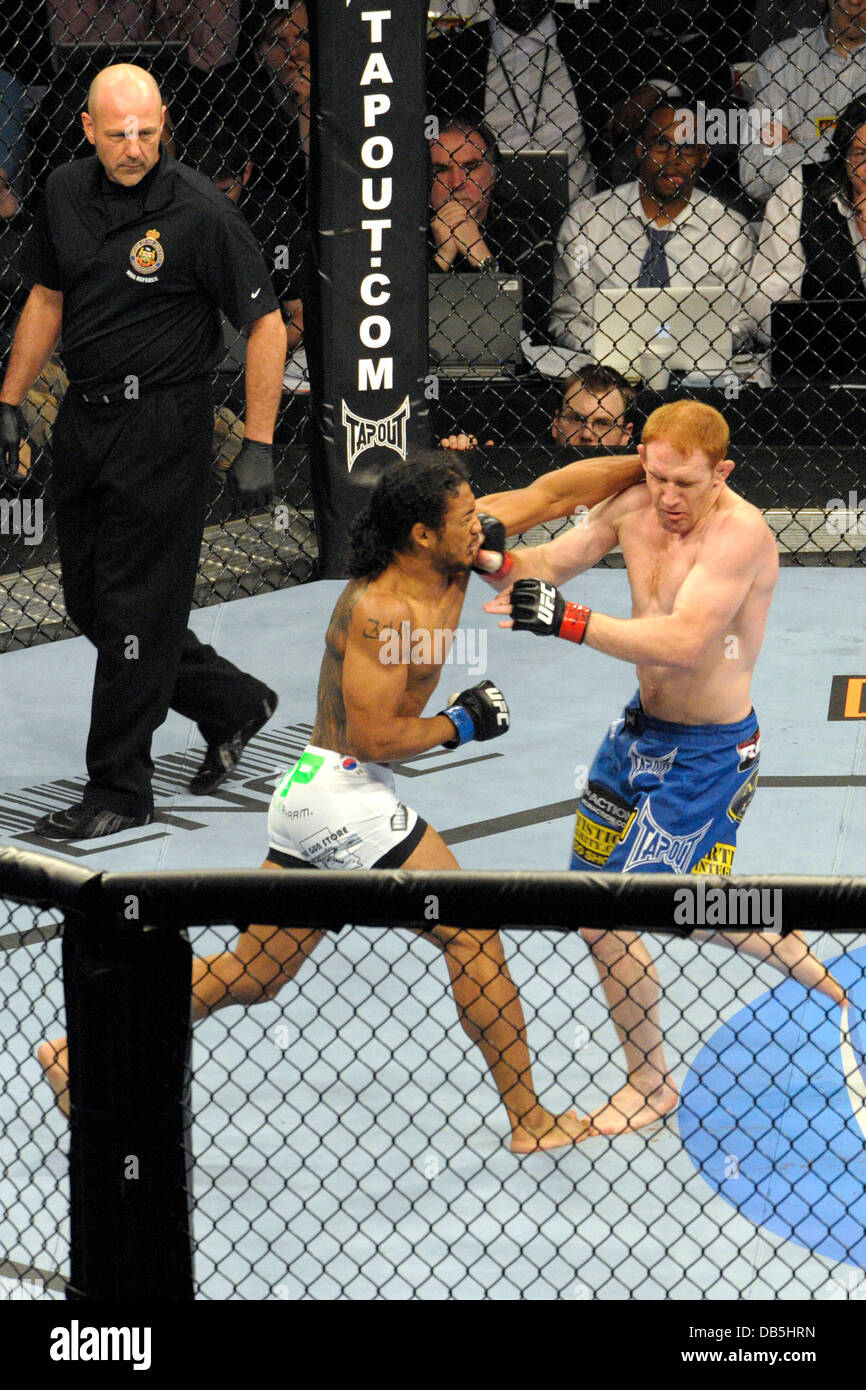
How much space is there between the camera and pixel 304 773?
332 cm

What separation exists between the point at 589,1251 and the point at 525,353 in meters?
4.34

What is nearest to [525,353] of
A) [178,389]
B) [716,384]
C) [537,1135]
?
[716,384]

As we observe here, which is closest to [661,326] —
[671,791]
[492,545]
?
[492,545]

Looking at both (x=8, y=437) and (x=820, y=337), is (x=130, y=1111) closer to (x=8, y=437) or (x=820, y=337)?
(x=8, y=437)

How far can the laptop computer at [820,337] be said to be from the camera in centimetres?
612

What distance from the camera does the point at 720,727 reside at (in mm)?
3438

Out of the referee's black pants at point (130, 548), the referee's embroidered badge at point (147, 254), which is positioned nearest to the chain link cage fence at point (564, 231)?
the referee's black pants at point (130, 548)

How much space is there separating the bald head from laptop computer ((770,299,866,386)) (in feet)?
8.37

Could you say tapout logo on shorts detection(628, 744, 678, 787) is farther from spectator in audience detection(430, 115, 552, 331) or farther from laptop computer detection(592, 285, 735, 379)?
spectator in audience detection(430, 115, 552, 331)

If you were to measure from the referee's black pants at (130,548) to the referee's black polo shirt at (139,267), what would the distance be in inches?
4.0

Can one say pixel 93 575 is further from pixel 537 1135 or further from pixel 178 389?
pixel 537 1135

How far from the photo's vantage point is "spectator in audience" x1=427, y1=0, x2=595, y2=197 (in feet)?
23.8

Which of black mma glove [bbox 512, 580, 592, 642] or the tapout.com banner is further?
the tapout.com banner

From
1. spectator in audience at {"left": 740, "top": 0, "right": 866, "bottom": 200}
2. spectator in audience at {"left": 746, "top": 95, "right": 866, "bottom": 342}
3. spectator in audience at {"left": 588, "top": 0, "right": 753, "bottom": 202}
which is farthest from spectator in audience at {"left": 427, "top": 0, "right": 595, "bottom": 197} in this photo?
spectator in audience at {"left": 746, "top": 95, "right": 866, "bottom": 342}
